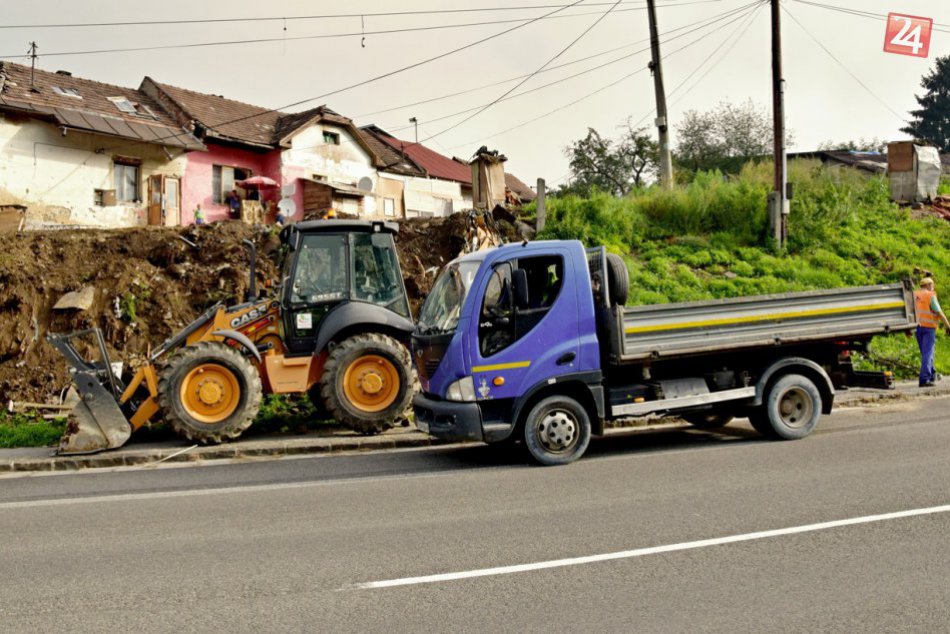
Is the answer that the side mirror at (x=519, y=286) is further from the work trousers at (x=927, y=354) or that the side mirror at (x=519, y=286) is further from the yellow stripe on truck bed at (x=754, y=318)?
the work trousers at (x=927, y=354)

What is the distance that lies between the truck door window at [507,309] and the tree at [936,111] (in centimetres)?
8005

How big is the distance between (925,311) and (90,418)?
553 inches

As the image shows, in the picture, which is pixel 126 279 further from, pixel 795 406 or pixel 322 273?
pixel 795 406

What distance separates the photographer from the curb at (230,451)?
11.0 m

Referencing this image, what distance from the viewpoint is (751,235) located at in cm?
2230

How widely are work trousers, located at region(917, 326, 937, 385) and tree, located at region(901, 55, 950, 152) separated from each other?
72.1 meters

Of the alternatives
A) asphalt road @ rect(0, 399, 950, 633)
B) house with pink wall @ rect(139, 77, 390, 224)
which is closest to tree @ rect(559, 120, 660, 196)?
house with pink wall @ rect(139, 77, 390, 224)

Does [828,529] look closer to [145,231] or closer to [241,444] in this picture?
[241,444]

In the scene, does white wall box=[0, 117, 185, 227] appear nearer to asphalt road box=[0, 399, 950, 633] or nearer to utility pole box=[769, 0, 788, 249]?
asphalt road box=[0, 399, 950, 633]

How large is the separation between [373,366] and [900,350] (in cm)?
1175

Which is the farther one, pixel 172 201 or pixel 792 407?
pixel 172 201

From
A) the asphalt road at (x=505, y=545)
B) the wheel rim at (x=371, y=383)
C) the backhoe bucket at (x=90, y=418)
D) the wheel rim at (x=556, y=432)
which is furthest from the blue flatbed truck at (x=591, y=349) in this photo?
the backhoe bucket at (x=90, y=418)

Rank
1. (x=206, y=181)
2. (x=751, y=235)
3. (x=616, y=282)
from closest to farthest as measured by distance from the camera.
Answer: (x=616, y=282)
(x=751, y=235)
(x=206, y=181)

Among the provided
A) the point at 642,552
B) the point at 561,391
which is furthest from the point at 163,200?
the point at 642,552
